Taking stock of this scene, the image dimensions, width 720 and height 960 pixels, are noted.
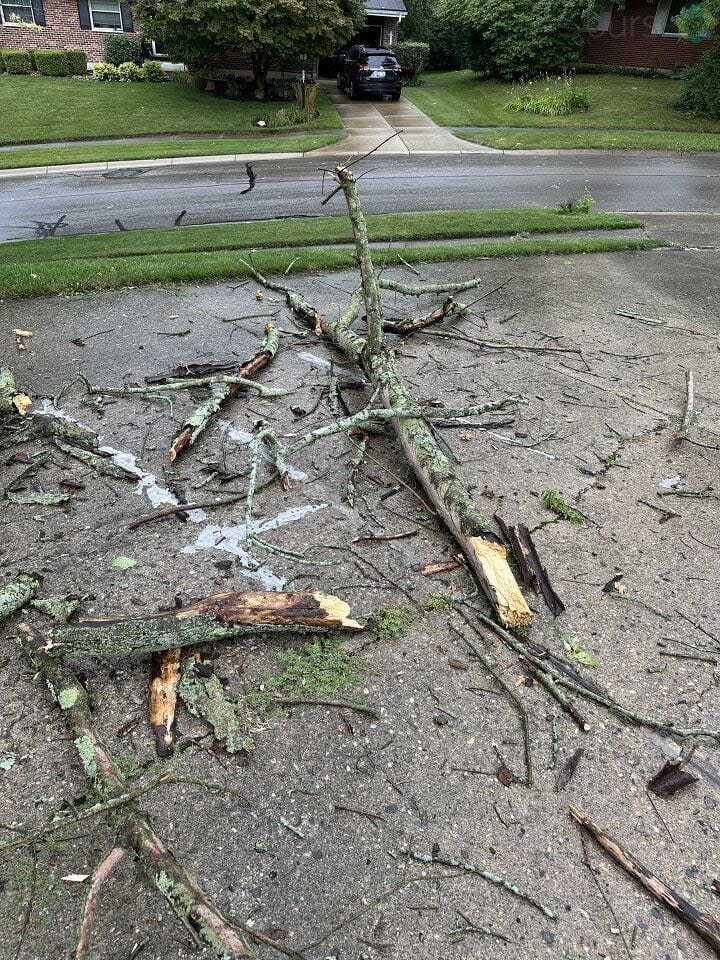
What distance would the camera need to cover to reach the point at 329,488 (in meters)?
5.02

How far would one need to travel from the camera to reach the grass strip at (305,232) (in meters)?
10.3

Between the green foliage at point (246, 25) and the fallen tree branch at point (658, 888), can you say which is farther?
the green foliage at point (246, 25)

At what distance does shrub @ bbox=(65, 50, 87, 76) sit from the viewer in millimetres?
27297

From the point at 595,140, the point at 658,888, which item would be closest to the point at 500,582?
the point at 658,888

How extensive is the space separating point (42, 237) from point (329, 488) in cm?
943

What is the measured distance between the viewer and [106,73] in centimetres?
2681

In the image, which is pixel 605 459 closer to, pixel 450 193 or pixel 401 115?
pixel 450 193

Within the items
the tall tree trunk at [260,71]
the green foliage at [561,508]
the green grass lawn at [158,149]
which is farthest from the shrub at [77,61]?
the green foliage at [561,508]

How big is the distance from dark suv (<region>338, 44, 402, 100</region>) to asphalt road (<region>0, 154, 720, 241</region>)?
1028 cm

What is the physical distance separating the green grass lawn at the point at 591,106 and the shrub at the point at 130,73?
11657 millimetres

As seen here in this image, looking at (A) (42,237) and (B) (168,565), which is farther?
(A) (42,237)

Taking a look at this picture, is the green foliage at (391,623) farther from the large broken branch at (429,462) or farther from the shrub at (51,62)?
the shrub at (51,62)

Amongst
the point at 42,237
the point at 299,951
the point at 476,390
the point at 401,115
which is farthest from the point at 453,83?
the point at 299,951

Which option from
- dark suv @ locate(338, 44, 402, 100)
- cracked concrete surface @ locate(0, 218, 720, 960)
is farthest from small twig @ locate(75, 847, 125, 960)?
dark suv @ locate(338, 44, 402, 100)
